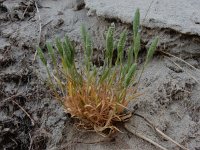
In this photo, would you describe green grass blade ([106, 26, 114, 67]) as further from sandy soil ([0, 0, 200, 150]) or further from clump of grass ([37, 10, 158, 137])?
sandy soil ([0, 0, 200, 150])

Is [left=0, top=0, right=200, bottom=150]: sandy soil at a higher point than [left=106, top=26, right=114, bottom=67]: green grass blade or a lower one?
lower

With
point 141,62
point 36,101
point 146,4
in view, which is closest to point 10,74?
point 36,101

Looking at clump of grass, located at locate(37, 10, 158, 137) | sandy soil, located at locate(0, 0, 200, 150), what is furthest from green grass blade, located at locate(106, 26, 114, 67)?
sandy soil, located at locate(0, 0, 200, 150)

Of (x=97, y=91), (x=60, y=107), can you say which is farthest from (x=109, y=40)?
(x=60, y=107)

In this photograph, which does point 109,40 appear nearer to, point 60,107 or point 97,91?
point 97,91

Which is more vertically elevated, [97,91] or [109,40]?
[109,40]

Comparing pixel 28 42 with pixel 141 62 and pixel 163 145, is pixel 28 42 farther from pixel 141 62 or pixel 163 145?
pixel 163 145

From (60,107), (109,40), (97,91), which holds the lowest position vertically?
(60,107)

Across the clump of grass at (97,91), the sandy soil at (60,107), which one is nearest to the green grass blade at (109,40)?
the clump of grass at (97,91)

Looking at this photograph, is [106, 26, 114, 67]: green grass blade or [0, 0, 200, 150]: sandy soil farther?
[0, 0, 200, 150]: sandy soil
